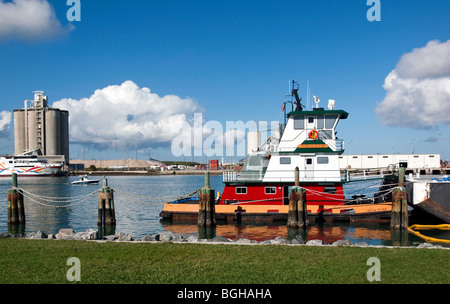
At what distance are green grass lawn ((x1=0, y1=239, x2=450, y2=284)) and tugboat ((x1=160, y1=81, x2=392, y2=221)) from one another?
44.1 feet

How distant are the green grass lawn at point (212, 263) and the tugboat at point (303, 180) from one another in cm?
1344

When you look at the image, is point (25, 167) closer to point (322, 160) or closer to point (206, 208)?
point (206, 208)

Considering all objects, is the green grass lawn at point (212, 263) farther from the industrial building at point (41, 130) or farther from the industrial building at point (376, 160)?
the industrial building at point (41, 130)

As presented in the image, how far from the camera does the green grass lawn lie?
810 cm

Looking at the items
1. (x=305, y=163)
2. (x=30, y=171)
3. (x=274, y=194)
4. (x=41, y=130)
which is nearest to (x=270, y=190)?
(x=274, y=194)

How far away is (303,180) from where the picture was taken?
24984 millimetres

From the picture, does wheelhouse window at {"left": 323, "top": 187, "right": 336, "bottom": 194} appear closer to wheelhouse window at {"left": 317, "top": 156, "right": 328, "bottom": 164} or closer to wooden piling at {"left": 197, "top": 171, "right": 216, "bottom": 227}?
wheelhouse window at {"left": 317, "top": 156, "right": 328, "bottom": 164}

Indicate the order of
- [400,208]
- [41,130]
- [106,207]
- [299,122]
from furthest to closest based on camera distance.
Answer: [41,130] → [299,122] → [106,207] → [400,208]

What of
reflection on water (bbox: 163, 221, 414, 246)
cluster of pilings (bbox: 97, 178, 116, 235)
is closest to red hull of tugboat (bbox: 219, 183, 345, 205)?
reflection on water (bbox: 163, 221, 414, 246)

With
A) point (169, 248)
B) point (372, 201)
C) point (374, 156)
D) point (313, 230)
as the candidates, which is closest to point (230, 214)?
point (313, 230)

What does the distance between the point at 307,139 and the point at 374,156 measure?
7280 cm

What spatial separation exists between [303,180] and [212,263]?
1656 centimetres

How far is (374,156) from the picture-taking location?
300 feet
